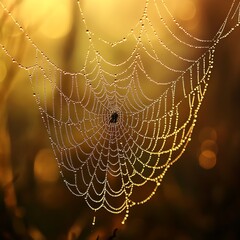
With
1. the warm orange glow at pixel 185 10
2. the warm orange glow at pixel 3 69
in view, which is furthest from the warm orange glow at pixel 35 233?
the warm orange glow at pixel 185 10

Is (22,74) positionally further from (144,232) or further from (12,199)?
Result: (144,232)

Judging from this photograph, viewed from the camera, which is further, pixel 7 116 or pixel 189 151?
pixel 189 151

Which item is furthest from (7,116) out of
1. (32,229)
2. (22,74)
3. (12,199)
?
(32,229)

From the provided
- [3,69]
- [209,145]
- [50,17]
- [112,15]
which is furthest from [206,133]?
[3,69]

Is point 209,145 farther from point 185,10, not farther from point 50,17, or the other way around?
point 50,17

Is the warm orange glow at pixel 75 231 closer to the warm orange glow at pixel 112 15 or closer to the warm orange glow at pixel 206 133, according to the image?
the warm orange glow at pixel 206 133
